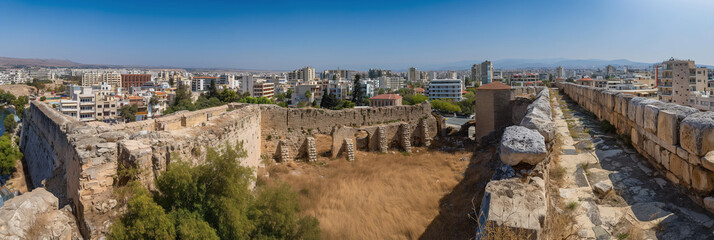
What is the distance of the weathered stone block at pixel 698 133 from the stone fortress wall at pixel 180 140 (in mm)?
5930

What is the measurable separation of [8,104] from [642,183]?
94.1 m

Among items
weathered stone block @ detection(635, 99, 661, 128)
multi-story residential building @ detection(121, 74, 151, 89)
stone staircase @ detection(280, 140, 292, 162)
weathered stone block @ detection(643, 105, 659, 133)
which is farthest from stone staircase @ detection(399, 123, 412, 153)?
multi-story residential building @ detection(121, 74, 151, 89)

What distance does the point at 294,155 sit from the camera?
15094mm

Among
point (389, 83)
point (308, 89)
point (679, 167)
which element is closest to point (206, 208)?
point (679, 167)

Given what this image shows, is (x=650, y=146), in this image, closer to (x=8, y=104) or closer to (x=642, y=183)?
(x=642, y=183)

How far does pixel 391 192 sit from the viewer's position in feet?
34.6

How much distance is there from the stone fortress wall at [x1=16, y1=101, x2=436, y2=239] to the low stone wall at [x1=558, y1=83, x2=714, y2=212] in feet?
19.4

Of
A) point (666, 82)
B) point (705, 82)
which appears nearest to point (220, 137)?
point (666, 82)

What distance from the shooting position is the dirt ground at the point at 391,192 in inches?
282

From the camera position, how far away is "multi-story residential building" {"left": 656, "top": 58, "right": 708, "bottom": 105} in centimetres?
3926

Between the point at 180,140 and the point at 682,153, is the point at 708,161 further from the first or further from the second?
the point at 180,140

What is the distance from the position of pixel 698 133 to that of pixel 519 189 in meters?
1.36

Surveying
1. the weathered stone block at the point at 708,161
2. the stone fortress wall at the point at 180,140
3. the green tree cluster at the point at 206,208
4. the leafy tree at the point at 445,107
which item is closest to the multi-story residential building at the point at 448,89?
the leafy tree at the point at 445,107

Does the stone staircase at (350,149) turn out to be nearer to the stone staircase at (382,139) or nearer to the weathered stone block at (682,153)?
the stone staircase at (382,139)
